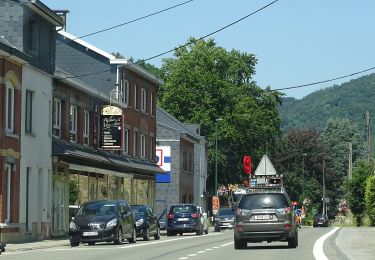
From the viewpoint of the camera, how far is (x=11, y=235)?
116 ft

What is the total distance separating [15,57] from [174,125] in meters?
42.0

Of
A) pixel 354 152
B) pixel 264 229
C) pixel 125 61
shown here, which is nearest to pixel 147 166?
pixel 125 61

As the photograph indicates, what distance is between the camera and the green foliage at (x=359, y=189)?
235 ft

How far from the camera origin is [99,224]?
106ft

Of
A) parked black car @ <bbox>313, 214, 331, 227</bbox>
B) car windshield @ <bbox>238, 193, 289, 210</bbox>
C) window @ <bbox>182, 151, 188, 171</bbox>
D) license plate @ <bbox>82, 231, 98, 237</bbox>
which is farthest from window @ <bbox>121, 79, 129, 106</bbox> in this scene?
parked black car @ <bbox>313, 214, 331, 227</bbox>

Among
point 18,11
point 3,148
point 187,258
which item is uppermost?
point 18,11

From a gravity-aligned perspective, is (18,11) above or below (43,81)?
above

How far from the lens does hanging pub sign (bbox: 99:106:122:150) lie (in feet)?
163

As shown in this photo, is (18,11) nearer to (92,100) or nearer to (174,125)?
(92,100)

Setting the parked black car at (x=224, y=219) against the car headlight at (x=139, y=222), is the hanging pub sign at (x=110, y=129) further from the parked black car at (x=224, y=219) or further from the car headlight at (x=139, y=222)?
the parked black car at (x=224, y=219)

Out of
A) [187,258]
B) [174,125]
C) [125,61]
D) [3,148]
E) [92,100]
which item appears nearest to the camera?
[187,258]

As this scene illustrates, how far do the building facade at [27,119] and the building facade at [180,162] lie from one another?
2886 cm

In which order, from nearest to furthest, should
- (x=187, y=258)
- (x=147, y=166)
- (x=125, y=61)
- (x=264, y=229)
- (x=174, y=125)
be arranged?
(x=187, y=258) → (x=264, y=229) → (x=125, y=61) → (x=147, y=166) → (x=174, y=125)

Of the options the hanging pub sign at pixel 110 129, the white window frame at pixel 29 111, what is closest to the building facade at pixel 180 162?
the hanging pub sign at pixel 110 129
